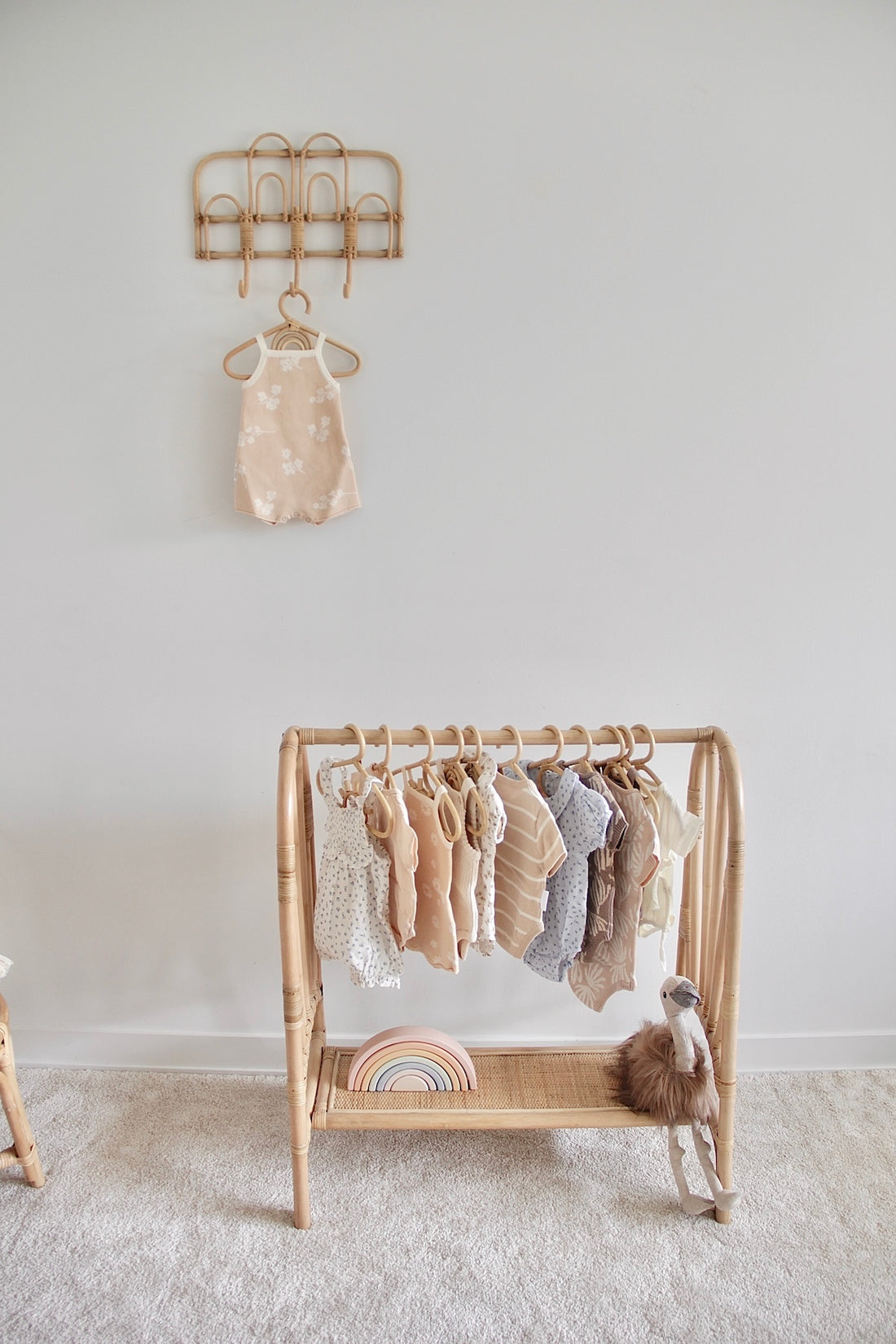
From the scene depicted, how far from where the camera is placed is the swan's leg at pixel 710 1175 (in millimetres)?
1587

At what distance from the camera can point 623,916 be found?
5.22 feet

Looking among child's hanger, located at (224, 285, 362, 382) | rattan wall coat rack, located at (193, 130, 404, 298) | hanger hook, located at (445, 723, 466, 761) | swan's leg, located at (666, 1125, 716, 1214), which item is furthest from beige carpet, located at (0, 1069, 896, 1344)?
rattan wall coat rack, located at (193, 130, 404, 298)

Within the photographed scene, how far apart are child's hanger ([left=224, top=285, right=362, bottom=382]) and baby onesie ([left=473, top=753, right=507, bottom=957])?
2.94ft

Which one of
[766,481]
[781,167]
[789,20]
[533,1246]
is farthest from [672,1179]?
[789,20]

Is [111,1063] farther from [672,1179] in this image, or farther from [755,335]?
[755,335]

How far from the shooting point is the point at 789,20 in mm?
1733

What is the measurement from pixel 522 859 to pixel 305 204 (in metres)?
1.39

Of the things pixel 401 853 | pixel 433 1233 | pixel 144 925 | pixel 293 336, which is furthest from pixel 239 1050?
pixel 293 336

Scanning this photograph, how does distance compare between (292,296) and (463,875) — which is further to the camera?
(292,296)

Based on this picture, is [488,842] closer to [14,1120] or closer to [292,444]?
[292,444]

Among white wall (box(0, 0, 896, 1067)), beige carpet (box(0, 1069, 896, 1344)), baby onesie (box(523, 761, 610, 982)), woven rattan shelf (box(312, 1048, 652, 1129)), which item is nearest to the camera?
beige carpet (box(0, 1069, 896, 1344))

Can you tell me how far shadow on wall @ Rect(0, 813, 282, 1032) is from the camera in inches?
78.4

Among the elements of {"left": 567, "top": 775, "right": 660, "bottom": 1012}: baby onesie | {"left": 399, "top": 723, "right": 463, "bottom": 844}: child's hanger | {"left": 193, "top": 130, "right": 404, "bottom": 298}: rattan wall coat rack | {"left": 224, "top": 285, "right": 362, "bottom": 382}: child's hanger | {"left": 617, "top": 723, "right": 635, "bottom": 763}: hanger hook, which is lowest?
{"left": 567, "top": 775, "right": 660, "bottom": 1012}: baby onesie

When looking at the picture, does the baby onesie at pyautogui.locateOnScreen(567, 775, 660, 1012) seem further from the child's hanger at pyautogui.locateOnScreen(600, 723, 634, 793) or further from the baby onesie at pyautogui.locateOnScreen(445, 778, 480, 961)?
the baby onesie at pyautogui.locateOnScreen(445, 778, 480, 961)
